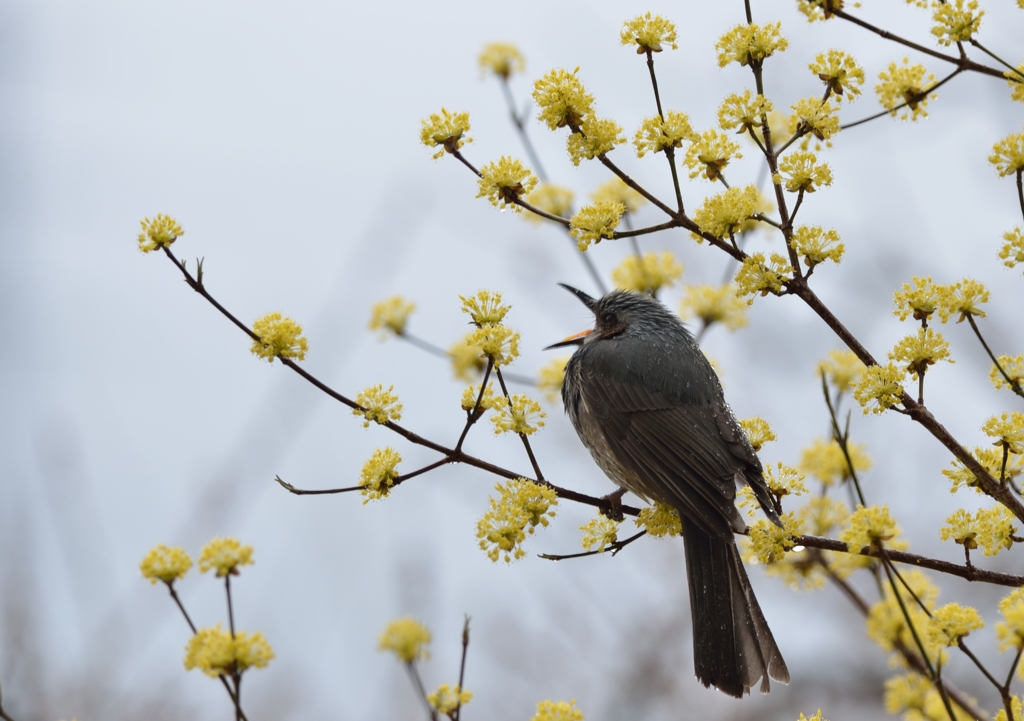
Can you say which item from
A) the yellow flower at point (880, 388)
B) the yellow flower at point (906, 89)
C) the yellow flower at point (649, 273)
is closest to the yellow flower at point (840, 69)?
the yellow flower at point (906, 89)

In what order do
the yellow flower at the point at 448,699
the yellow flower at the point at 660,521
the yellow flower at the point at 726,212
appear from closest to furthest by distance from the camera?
the yellow flower at the point at 448,699
the yellow flower at the point at 726,212
the yellow flower at the point at 660,521

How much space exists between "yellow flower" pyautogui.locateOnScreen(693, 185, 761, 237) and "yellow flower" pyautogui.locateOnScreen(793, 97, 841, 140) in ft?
1.05

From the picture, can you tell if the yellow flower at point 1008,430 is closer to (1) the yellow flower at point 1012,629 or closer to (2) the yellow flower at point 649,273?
(1) the yellow flower at point 1012,629

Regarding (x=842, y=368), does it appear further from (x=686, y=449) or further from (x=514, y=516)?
(x=514, y=516)

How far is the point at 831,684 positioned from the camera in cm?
768

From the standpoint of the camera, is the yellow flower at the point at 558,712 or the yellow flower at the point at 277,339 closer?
the yellow flower at the point at 558,712

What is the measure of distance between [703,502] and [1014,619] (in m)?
1.56

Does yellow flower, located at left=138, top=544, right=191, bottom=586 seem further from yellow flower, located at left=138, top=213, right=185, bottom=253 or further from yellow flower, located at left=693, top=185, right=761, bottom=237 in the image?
yellow flower, located at left=693, top=185, right=761, bottom=237

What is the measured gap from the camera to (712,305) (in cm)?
515

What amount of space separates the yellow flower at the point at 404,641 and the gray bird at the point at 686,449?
4.73ft

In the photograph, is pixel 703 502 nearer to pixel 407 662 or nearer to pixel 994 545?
pixel 994 545

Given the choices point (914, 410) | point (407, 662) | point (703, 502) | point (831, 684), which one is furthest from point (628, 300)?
point (831, 684)

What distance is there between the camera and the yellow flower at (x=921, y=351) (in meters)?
Result: 2.89

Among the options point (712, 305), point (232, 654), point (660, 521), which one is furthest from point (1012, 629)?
point (712, 305)
